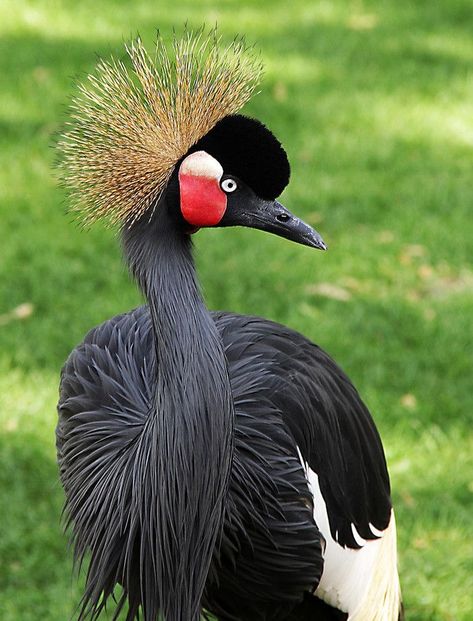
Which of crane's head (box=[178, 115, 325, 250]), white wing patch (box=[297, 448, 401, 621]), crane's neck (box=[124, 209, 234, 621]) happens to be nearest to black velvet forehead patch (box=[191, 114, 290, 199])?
crane's head (box=[178, 115, 325, 250])

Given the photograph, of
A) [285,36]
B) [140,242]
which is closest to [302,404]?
[140,242]

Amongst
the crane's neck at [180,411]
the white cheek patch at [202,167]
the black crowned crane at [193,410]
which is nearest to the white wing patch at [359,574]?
the black crowned crane at [193,410]

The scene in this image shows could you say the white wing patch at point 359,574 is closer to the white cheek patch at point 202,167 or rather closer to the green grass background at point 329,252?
the green grass background at point 329,252

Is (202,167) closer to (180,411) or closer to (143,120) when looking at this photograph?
(143,120)

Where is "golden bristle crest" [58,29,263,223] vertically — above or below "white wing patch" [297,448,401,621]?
above

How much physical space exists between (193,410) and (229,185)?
1.15 feet

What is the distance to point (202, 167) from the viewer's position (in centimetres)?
167

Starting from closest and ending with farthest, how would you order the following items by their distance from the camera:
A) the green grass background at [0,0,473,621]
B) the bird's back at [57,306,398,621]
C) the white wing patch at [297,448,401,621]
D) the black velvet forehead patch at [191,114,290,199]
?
the black velvet forehead patch at [191,114,290,199] < the bird's back at [57,306,398,621] < the white wing patch at [297,448,401,621] < the green grass background at [0,0,473,621]

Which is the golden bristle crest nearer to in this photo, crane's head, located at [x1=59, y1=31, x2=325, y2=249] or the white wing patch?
crane's head, located at [x1=59, y1=31, x2=325, y2=249]

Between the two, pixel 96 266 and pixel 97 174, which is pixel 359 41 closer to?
pixel 96 266

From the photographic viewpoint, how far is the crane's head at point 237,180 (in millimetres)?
1650

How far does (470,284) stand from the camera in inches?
145

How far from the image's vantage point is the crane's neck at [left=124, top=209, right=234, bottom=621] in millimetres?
1668

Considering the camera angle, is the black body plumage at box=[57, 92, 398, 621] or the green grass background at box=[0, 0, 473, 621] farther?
the green grass background at box=[0, 0, 473, 621]
